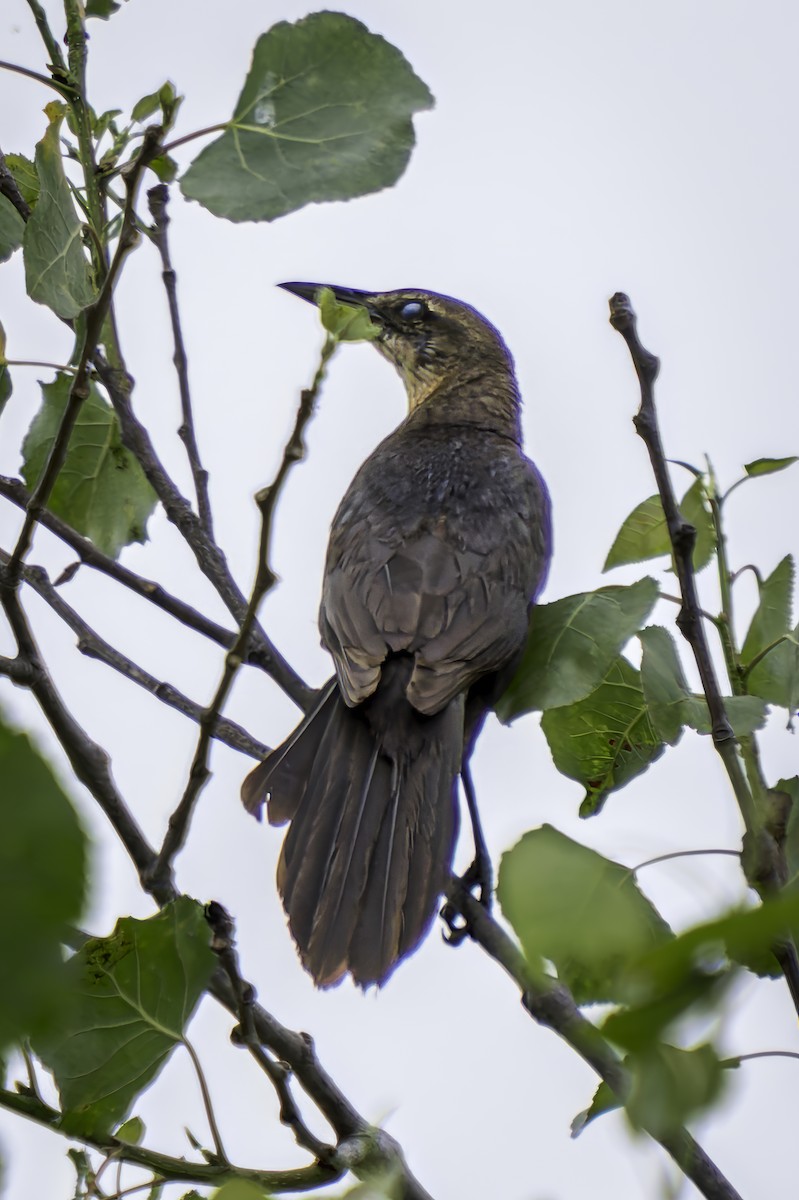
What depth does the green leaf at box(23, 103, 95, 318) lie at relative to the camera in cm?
199

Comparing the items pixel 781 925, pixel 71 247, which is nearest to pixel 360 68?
pixel 71 247

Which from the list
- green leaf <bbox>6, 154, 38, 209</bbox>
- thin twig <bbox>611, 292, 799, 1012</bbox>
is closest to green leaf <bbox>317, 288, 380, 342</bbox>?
thin twig <bbox>611, 292, 799, 1012</bbox>

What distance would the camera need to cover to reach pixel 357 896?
2.64 metres

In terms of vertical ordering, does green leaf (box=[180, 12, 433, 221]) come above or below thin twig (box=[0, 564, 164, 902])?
above

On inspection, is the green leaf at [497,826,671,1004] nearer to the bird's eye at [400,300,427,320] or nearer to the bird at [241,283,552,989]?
the bird at [241,283,552,989]

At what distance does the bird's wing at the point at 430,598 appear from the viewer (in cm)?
308

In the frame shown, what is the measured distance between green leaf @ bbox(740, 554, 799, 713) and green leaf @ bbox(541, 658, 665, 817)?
0.23 metres

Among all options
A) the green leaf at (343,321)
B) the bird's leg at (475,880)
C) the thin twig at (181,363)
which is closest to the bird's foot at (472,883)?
the bird's leg at (475,880)

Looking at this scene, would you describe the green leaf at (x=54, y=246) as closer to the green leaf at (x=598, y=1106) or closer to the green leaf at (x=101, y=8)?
the green leaf at (x=101, y=8)

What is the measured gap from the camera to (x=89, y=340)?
1.77 m

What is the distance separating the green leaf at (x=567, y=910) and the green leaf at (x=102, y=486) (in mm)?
2104

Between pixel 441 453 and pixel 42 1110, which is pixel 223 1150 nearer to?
pixel 42 1110

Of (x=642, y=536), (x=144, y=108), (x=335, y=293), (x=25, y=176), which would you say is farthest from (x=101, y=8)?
(x=335, y=293)

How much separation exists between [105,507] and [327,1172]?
171 cm
